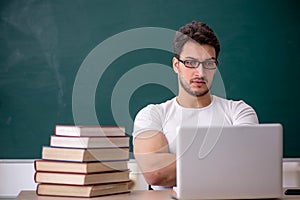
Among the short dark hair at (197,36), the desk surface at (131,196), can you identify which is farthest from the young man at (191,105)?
the desk surface at (131,196)

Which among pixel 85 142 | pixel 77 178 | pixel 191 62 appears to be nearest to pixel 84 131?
pixel 85 142

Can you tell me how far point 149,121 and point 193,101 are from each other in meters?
0.25

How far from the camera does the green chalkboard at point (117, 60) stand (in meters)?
3.50

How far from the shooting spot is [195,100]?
284cm

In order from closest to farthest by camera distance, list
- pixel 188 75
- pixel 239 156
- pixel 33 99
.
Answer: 1. pixel 239 156
2. pixel 188 75
3. pixel 33 99

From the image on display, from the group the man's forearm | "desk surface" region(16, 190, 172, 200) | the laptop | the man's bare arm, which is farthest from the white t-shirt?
the laptop

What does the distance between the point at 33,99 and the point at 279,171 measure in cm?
203

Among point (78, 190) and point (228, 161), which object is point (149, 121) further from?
point (228, 161)

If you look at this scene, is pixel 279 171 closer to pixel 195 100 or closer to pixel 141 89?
pixel 195 100

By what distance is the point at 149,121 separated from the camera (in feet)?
9.11

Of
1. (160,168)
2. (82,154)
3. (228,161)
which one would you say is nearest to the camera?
(228,161)

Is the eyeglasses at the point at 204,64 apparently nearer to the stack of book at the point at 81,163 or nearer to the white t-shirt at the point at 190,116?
the white t-shirt at the point at 190,116

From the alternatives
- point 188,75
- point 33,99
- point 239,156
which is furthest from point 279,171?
point 33,99

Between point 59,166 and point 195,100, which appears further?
point 195,100
